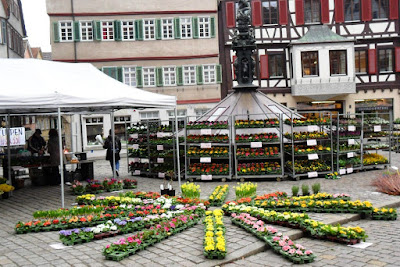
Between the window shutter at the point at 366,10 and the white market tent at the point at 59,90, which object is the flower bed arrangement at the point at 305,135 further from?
the window shutter at the point at 366,10

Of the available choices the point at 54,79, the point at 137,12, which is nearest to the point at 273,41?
the point at 137,12

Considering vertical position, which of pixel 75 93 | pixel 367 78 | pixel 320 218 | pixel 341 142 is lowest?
pixel 320 218

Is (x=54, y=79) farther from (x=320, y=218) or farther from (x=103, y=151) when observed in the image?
(x=103, y=151)

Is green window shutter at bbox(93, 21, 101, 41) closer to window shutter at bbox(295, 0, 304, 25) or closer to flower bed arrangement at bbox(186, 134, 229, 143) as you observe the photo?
window shutter at bbox(295, 0, 304, 25)

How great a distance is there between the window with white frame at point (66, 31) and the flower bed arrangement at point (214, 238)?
2380 cm

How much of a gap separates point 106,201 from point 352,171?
30.2 ft

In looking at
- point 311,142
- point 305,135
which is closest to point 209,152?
point 305,135

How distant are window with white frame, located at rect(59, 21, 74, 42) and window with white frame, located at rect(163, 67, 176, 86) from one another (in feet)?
21.1

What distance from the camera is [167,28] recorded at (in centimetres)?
3009

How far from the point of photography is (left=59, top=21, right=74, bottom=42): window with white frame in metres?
28.9

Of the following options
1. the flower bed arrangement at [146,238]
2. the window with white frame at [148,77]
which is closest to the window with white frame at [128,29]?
the window with white frame at [148,77]

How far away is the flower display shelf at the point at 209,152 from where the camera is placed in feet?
47.0

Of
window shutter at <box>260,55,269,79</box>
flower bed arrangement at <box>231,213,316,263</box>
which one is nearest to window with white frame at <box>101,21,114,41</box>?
window shutter at <box>260,55,269,79</box>

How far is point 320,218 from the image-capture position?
837 centimetres
